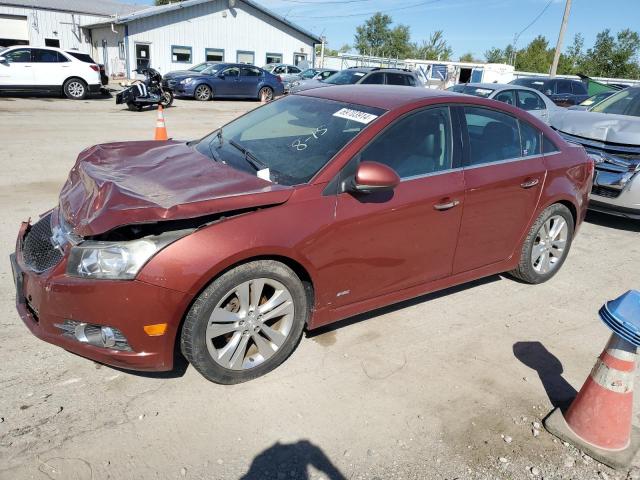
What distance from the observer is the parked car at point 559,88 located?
1648cm

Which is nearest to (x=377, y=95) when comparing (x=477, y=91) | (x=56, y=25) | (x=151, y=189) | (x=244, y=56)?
(x=151, y=189)

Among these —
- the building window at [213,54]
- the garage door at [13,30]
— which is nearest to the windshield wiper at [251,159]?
the building window at [213,54]

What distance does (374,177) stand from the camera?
3049 mm

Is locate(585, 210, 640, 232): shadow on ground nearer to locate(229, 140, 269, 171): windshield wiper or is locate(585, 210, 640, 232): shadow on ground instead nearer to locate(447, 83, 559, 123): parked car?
locate(447, 83, 559, 123): parked car

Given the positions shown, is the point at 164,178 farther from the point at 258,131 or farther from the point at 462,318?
the point at 462,318

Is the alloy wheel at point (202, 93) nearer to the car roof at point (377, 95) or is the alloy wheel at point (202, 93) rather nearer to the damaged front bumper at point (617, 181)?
the damaged front bumper at point (617, 181)

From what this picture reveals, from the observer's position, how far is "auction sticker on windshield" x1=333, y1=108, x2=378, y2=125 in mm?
3445

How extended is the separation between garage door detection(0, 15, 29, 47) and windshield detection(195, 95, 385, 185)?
121 feet

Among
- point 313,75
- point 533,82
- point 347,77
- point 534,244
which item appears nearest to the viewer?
point 534,244

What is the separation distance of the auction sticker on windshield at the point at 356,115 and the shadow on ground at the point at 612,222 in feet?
16.0

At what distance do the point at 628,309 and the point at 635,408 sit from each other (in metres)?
0.97

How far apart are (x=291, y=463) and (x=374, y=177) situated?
165cm

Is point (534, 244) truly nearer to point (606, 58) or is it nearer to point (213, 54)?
point (213, 54)

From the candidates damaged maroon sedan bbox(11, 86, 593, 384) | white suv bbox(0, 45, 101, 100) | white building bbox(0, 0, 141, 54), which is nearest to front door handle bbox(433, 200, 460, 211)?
damaged maroon sedan bbox(11, 86, 593, 384)
